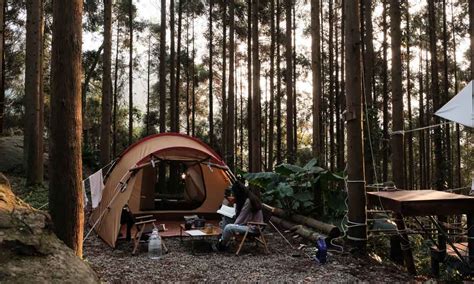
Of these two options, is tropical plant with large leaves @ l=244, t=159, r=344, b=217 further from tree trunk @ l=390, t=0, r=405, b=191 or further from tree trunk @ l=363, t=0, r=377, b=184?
tree trunk @ l=363, t=0, r=377, b=184

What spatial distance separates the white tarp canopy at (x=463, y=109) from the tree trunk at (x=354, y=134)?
1495 mm

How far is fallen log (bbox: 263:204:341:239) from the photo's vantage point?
22.6 ft

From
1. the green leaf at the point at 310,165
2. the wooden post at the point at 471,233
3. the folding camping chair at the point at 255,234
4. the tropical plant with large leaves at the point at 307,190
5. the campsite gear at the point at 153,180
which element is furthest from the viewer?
the green leaf at the point at 310,165

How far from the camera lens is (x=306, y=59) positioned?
929 inches

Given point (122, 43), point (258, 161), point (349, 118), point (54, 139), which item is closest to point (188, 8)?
point (122, 43)

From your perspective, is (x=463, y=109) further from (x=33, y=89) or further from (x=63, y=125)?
(x=33, y=89)

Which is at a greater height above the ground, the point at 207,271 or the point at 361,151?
the point at 361,151

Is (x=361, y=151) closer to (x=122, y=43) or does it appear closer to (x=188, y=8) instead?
(x=188, y=8)

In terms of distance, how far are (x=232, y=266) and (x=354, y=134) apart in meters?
2.73

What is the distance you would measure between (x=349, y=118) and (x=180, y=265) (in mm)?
3398

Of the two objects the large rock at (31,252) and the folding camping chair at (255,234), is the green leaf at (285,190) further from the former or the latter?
the large rock at (31,252)

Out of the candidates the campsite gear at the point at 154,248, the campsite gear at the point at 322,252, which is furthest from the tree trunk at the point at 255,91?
the campsite gear at the point at 322,252

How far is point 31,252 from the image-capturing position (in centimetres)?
297

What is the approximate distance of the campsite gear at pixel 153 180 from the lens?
755 cm
